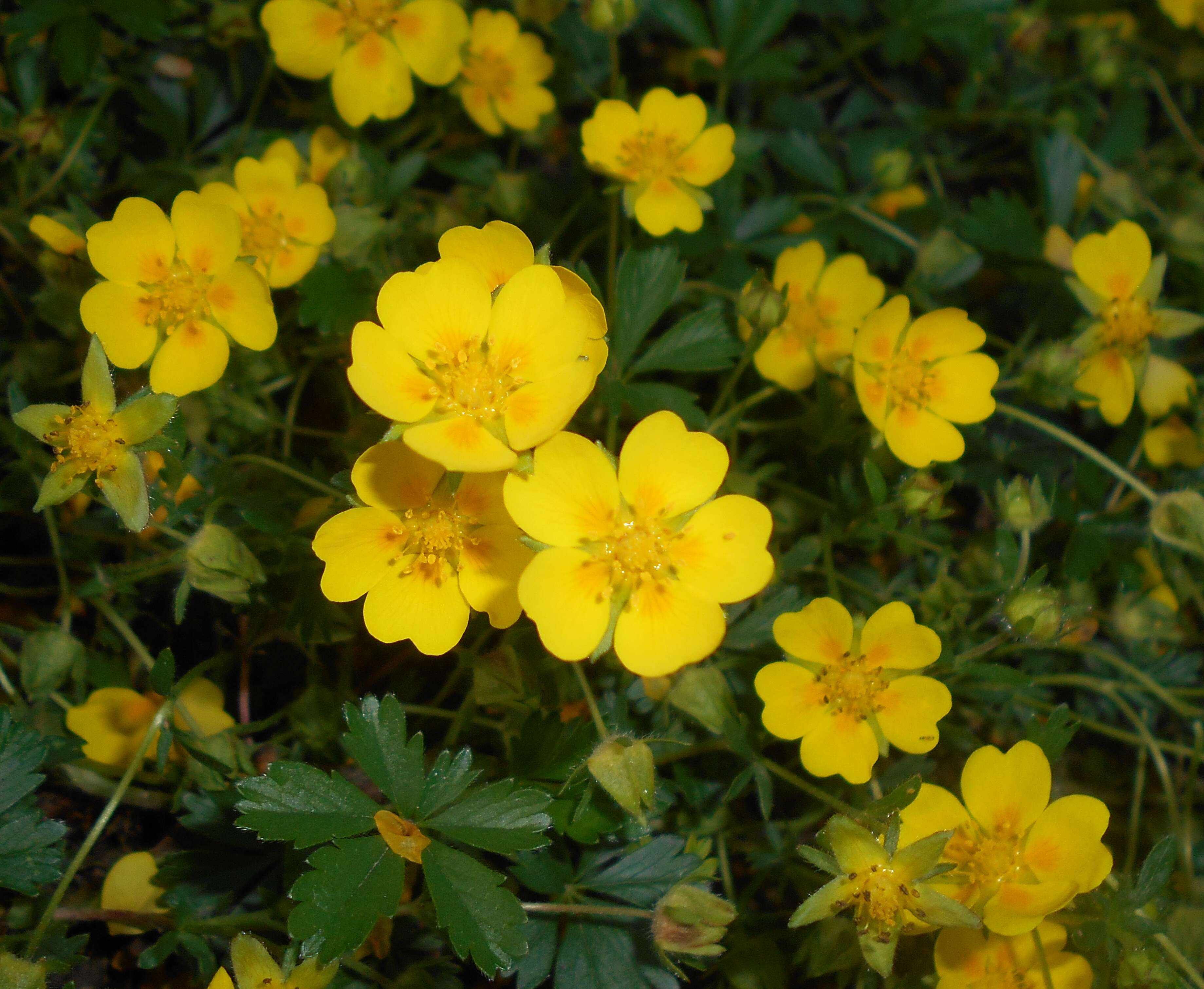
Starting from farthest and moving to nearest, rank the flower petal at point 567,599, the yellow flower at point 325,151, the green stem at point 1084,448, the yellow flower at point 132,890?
1. the yellow flower at point 325,151
2. the green stem at point 1084,448
3. the yellow flower at point 132,890
4. the flower petal at point 567,599

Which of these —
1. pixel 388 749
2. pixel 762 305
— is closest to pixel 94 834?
pixel 388 749

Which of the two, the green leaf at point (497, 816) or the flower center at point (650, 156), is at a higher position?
the flower center at point (650, 156)

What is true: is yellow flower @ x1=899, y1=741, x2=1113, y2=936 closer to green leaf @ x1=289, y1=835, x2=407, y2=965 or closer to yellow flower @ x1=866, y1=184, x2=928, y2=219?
green leaf @ x1=289, y1=835, x2=407, y2=965

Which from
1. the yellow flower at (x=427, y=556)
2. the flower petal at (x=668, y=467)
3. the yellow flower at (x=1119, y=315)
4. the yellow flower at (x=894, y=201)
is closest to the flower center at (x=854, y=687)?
the flower petal at (x=668, y=467)

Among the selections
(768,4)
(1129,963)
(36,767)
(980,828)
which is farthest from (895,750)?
(768,4)

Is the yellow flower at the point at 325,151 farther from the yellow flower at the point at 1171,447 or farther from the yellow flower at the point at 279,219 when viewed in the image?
the yellow flower at the point at 1171,447

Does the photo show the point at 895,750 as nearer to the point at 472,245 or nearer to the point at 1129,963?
the point at 1129,963
